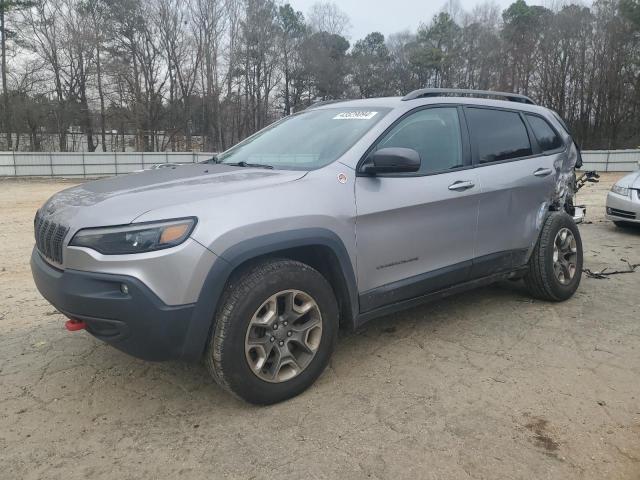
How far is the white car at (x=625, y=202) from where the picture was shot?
8219 mm

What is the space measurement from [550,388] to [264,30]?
4799 centimetres

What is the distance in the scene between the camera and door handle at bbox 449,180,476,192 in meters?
3.71

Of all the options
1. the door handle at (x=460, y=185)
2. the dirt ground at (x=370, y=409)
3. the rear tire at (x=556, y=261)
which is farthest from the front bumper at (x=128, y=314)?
the rear tire at (x=556, y=261)

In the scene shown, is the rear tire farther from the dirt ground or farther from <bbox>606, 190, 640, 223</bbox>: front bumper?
<bbox>606, 190, 640, 223</bbox>: front bumper

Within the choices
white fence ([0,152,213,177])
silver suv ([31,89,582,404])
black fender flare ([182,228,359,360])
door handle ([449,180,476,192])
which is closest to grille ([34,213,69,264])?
silver suv ([31,89,582,404])

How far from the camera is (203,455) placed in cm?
253

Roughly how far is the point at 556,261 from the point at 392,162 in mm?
2380

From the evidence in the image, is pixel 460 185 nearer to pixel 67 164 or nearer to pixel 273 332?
pixel 273 332

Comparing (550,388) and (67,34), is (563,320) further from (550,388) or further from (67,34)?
(67,34)

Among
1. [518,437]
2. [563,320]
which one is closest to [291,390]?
[518,437]

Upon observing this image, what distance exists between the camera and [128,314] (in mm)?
2480

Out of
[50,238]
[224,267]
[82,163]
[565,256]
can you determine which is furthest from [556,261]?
[82,163]

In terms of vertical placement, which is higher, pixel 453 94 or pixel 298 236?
pixel 453 94

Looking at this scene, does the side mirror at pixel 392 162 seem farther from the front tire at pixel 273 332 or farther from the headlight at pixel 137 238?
the headlight at pixel 137 238
